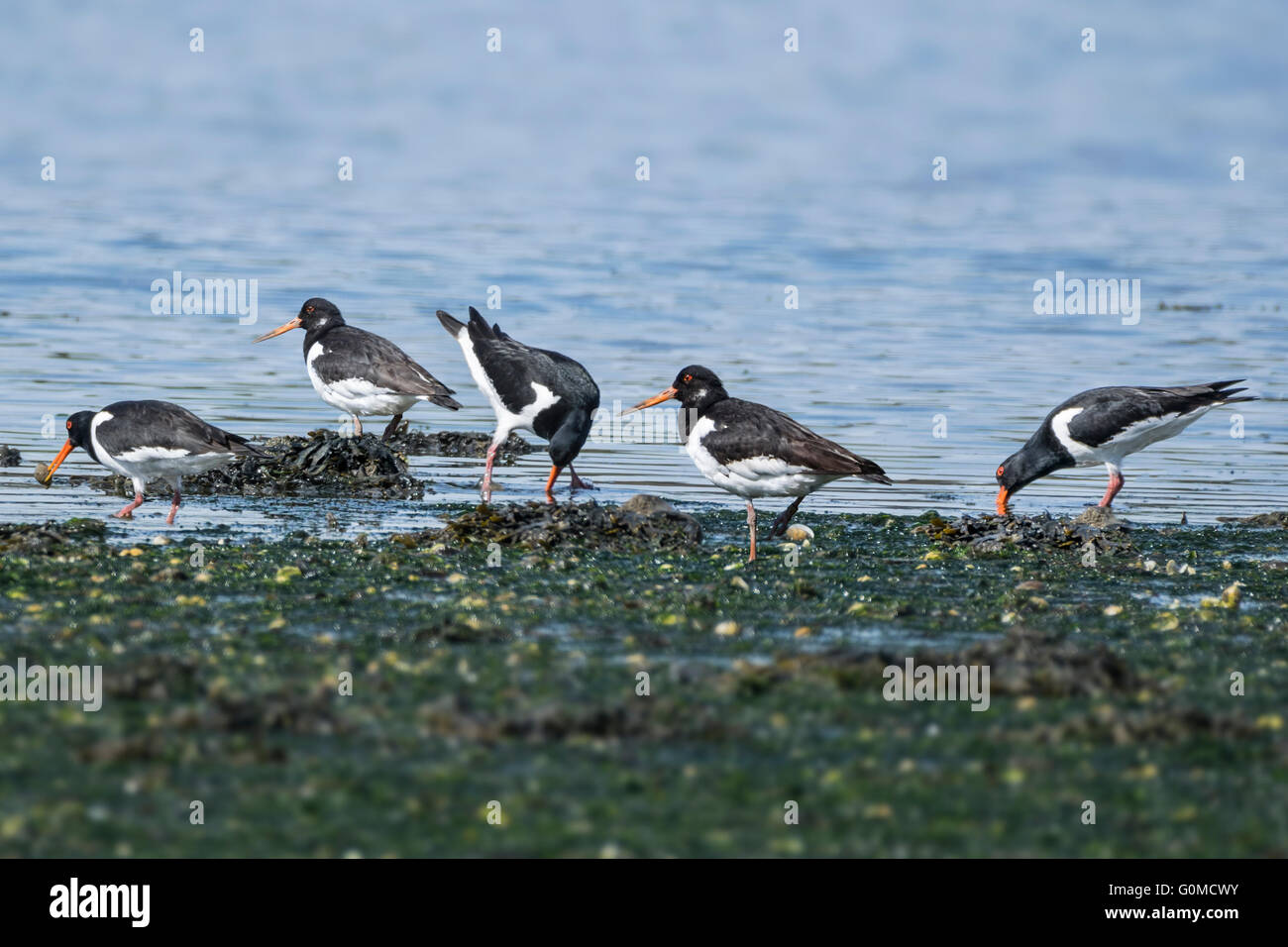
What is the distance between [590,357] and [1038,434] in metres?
11.5

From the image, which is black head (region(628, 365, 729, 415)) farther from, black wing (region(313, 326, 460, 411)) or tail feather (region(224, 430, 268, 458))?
black wing (region(313, 326, 460, 411))

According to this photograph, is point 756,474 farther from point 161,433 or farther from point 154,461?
point 154,461

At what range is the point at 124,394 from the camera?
23.5 meters

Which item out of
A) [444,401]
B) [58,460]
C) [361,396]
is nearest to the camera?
[58,460]

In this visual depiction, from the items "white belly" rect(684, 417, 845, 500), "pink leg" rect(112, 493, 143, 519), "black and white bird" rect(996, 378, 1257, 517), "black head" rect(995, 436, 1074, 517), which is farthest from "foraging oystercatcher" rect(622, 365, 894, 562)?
"pink leg" rect(112, 493, 143, 519)

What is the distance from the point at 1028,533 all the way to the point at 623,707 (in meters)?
8.33

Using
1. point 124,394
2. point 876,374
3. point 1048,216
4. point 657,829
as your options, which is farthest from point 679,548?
point 1048,216

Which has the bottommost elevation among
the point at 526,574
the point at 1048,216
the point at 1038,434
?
the point at 526,574

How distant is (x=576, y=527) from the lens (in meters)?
15.2

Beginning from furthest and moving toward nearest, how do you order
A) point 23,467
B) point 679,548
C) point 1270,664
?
point 23,467
point 679,548
point 1270,664

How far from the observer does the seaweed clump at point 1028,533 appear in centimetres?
1530

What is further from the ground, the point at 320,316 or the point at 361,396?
the point at 320,316

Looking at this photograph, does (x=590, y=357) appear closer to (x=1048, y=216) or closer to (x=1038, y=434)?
(x=1038, y=434)

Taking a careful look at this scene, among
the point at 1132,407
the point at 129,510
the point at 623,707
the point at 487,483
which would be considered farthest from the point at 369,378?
the point at 623,707
